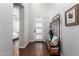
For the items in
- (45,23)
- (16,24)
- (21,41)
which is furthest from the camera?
Result: (16,24)

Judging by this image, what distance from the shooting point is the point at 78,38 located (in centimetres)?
269

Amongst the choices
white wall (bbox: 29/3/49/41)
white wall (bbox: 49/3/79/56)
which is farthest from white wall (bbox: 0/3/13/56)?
white wall (bbox: 29/3/49/41)

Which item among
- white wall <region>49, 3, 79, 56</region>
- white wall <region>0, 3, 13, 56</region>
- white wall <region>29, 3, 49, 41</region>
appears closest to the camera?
white wall <region>0, 3, 13, 56</region>

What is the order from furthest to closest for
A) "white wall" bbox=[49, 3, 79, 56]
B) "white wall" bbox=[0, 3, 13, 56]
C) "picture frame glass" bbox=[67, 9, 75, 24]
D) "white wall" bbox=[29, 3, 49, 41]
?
"white wall" bbox=[29, 3, 49, 41] → "picture frame glass" bbox=[67, 9, 75, 24] → "white wall" bbox=[49, 3, 79, 56] → "white wall" bbox=[0, 3, 13, 56]

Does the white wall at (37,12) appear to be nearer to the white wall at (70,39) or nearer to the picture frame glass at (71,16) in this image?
the white wall at (70,39)

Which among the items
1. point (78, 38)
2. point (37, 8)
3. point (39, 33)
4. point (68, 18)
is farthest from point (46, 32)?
point (78, 38)

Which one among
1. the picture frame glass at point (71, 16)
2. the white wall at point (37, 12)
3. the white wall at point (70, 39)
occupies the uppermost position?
the white wall at point (37, 12)

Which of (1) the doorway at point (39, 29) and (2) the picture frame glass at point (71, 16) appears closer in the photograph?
(2) the picture frame glass at point (71, 16)

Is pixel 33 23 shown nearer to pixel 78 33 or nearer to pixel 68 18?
pixel 68 18

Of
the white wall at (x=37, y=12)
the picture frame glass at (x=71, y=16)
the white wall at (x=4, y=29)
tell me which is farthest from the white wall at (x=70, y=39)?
the white wall at (x=37, y=12)

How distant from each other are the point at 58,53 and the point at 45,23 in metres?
4.72

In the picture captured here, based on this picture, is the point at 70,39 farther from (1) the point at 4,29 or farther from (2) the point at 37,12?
(2) the point at 37,12

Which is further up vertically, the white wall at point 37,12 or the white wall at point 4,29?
the white wall at point 37,12

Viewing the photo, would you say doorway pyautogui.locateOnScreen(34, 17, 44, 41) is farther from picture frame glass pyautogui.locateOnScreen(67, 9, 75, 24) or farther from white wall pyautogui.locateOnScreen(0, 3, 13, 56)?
white wall pyautogui.locateOnScreen(0, 3, 13, 56)
